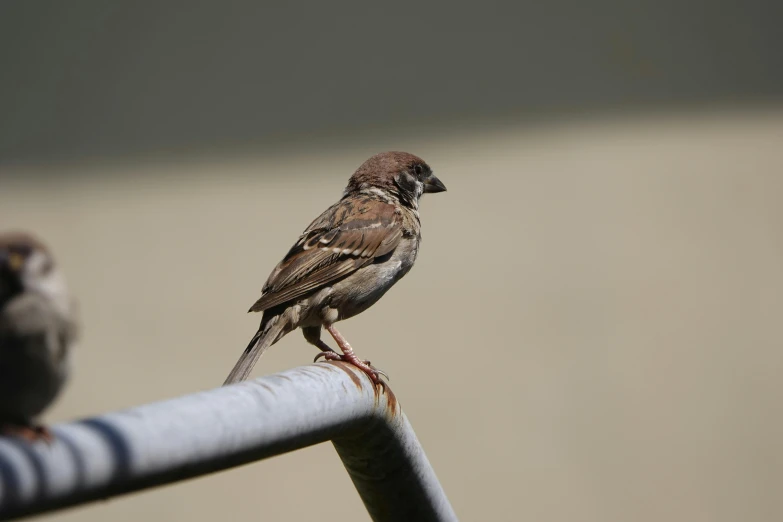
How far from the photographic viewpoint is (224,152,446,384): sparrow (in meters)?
3.69

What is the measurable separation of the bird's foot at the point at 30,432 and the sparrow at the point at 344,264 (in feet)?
6.54

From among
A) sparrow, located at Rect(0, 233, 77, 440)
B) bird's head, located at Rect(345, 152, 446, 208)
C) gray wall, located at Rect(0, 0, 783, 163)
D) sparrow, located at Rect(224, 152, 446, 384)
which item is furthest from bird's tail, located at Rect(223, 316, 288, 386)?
gray wall, located at Rect(0, 0, 783, 163)

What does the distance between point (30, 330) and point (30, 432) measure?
0.30 metres

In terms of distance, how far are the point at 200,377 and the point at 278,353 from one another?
506mm

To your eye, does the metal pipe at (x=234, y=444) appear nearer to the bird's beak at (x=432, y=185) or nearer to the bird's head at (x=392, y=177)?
the bird's head at (x=392, y=177)

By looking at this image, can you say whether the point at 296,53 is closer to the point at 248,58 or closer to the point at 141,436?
the point at 248,58

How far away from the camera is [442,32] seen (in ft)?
19.9

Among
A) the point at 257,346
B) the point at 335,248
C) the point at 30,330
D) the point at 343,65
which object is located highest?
the point at 343,65

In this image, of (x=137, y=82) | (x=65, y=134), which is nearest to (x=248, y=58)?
(x=137, y=82)

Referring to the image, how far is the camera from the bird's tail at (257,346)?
127 inches

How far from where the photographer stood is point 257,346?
3.47 metres

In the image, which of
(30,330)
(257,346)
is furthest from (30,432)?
(257,346)

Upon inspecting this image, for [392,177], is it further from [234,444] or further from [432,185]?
[234,444]

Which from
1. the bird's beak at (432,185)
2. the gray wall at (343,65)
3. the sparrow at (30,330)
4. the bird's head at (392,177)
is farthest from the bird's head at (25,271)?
the gray wall at (343,65)
